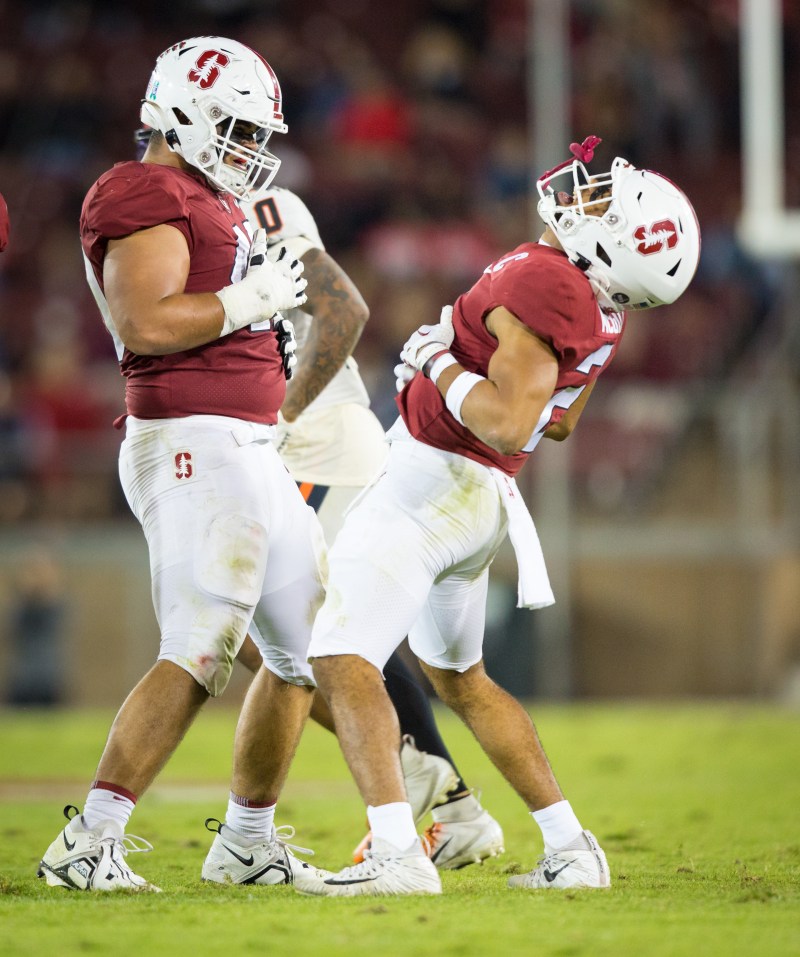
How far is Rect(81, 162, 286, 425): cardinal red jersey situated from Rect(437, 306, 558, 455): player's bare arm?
2.41 feet

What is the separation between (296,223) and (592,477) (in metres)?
8.03

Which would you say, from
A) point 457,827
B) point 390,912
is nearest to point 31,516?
point 457,827

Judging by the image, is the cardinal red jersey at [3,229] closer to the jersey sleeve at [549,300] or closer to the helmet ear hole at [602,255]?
the jersey sleeve at [549,300]

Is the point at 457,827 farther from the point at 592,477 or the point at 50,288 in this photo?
the point at 50,288

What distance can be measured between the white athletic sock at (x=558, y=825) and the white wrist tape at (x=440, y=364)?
1.24 m

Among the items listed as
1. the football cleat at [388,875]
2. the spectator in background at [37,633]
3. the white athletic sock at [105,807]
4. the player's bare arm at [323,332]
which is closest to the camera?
the football cleat at [388,875]

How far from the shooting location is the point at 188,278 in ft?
14.8

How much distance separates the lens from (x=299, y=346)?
5.83 metres

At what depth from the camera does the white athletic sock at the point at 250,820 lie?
457 cm

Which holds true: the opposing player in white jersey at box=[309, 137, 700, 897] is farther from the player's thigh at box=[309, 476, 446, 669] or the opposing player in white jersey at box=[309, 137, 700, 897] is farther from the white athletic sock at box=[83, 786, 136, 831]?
the white athletic sock at box=[83, 786, 136, 831]

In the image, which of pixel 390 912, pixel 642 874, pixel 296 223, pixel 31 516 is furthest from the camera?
pixel 31 516

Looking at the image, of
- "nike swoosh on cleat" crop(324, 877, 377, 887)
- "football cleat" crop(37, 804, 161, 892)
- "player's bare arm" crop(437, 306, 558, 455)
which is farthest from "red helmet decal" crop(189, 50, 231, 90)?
"nike swoosh on cleat" crop(324, 877, 377, 887)

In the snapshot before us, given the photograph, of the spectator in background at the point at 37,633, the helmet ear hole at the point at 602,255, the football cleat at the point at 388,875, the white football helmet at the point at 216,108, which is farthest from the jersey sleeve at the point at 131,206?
the spectator in background at the point at 37,633

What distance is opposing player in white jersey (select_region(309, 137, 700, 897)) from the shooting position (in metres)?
4.10
